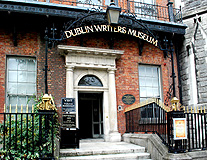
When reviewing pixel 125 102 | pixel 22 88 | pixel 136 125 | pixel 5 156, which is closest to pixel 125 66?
pixel 125 102

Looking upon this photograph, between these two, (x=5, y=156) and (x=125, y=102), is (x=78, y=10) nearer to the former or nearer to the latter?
(x=125, y=102)

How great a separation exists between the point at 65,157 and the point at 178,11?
29.0ft

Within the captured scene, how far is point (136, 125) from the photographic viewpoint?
405 inches

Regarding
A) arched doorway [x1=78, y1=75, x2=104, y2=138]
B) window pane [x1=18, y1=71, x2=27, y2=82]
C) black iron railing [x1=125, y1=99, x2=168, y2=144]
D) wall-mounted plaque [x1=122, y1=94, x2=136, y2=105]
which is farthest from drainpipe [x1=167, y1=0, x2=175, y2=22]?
window pane [x1=18, y1=71, x2=27, y2=82]

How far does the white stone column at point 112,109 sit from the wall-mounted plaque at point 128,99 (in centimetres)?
54

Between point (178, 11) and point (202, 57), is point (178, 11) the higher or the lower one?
the higher one

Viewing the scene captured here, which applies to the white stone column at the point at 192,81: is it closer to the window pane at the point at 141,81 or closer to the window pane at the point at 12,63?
the window pane at the point at 141,81

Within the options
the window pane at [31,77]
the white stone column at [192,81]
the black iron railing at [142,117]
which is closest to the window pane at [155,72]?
the white stone column at [192,81]

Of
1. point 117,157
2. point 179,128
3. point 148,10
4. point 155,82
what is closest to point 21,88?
point 117,157

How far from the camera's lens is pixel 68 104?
940 centimetres

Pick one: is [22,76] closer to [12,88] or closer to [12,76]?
[12,76]

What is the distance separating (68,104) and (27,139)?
324 centimetres

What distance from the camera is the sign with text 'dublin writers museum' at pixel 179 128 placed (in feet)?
22.8

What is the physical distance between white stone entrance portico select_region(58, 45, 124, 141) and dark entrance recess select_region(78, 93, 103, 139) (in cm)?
130
